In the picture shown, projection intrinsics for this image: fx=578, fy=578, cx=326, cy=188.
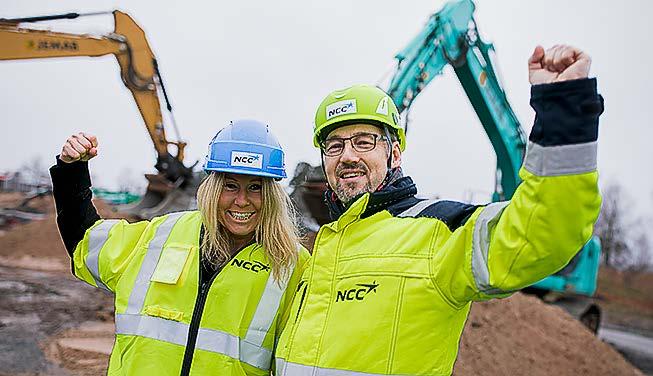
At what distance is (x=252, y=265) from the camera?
2.86m

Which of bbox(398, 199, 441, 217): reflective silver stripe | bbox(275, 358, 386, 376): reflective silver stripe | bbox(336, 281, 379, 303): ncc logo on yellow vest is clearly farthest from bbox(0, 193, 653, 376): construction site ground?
bbox(398, 199, 441, 217): reflective silver stripe

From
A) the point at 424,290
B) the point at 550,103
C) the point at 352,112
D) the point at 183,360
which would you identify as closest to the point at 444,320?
the point at 424,290

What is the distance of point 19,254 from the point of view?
49.0 ft

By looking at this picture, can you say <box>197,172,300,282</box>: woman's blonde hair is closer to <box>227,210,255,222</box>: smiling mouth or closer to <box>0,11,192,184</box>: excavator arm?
<box>227,210,255,222</box>: smiling mouth

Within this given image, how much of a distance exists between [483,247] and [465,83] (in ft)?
35.1

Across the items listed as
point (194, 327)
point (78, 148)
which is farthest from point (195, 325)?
point (78, 148)

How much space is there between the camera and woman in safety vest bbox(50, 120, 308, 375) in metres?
2.65

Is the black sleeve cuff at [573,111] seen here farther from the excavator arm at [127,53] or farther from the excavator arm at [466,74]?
the excavator arm at [127,53]

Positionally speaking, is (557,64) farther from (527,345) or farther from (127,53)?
(127,53)

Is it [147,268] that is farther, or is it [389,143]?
[147,268]

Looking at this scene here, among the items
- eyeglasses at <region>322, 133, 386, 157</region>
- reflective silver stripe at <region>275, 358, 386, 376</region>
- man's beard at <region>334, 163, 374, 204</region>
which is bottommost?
reflective silver stripe at <region>275, 358, 386, 376</region>

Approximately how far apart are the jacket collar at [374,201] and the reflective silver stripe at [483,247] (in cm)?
57

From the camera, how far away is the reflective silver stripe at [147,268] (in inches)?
108

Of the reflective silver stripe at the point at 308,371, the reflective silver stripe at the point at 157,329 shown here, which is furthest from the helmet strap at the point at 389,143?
the reflective silver stripe at the point at 157,329
